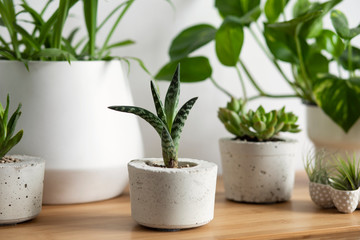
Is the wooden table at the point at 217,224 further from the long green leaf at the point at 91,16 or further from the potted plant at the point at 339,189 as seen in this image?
the long green leaf at the point at 91,16

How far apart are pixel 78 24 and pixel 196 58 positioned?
0.83ft

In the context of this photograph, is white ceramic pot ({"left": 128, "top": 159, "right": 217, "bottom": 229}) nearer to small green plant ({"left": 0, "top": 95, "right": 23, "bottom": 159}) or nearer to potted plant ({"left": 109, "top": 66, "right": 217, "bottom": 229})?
potted plant ({"left": 109, "top": 66, "right": 217, "bottom": 229})

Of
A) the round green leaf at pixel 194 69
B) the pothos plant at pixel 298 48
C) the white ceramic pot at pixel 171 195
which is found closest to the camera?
the white ceramic pot at pixel 171 195

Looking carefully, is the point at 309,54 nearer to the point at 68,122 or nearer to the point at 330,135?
the point at 330,135

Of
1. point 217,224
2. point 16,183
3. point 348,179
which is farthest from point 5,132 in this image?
point 348,179

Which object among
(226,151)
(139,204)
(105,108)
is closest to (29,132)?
(105,108)

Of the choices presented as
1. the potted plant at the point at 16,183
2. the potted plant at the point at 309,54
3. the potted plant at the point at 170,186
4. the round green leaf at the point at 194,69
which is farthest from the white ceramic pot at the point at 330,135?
the potted plant at the point at 16,183

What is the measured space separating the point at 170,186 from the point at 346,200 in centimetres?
32

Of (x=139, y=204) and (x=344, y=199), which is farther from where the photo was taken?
(x=344, y=199)

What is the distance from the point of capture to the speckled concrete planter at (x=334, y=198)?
85 cm

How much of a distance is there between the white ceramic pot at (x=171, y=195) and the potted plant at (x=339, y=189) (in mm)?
235

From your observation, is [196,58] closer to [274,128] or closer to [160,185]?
[274,128]

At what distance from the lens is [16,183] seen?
73 cm

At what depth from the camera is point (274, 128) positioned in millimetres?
898
